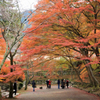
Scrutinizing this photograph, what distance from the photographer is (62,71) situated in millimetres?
34094

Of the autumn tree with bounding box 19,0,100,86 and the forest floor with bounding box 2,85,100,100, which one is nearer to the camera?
the autumn tree with bounding box 19,0,100,86

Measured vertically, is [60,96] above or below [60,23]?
below

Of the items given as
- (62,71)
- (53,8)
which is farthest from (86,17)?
(62,71)

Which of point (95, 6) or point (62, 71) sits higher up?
point (95, 6)

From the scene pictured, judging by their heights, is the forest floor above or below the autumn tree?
below

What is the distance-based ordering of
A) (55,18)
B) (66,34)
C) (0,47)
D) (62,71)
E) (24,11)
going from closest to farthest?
(24,11) → (55,18) → (66,34) → (0,47) → (62,71)

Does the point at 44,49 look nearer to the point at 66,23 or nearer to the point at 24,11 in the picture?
the point at 66,23

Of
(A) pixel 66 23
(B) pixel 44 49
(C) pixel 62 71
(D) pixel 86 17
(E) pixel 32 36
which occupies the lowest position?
(C) pixel 62 71

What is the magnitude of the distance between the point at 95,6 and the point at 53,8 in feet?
9.53

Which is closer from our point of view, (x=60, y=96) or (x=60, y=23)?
(x=60, y=23)

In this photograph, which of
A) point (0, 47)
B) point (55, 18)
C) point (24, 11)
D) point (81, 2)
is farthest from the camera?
point (0, 47)

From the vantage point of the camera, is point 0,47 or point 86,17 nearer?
point 86,17

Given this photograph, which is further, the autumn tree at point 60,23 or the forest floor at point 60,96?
the forest floor at point 60,96

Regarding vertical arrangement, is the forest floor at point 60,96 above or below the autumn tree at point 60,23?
below
